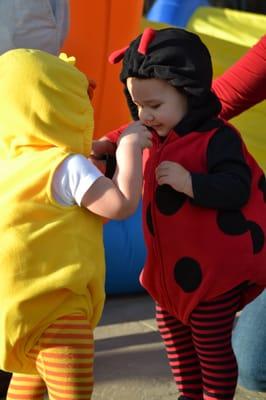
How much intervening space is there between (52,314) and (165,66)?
72cm

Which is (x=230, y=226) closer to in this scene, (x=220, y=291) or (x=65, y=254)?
(x=220, y=291)

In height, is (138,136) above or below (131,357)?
above

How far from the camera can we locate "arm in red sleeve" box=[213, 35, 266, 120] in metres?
2.77

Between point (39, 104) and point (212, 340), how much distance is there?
815 millimetres

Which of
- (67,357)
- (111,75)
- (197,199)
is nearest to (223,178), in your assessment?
(197,199)

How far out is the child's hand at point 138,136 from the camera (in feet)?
7.32

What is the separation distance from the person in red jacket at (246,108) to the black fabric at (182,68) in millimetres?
414

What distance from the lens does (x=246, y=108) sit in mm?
2816

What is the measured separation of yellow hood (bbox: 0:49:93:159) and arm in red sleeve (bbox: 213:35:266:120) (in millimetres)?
690

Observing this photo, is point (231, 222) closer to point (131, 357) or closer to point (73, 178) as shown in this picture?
point (73, 178)

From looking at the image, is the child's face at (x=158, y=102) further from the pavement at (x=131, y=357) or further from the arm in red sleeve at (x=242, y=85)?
the pavement at (x=131, y=357)

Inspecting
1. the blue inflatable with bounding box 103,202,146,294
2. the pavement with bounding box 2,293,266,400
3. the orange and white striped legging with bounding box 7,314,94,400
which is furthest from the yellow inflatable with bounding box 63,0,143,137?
the orange and white striped legging with bounding box 7,314,94,400

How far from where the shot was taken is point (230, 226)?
2299 millimetres

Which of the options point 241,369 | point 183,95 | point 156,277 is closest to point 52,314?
point 156,277
